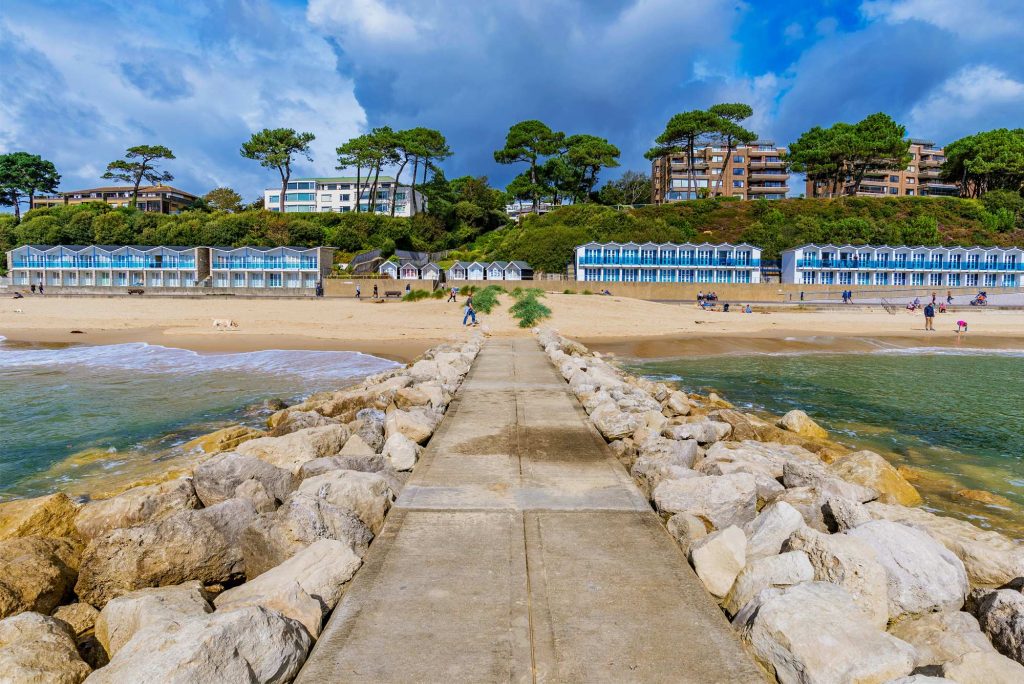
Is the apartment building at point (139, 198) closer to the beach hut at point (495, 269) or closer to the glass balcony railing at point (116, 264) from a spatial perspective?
the glass balcony railing at point (116, 264)

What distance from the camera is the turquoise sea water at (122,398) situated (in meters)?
8.72

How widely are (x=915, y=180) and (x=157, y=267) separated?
128662mm

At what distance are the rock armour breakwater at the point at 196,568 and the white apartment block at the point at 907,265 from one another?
71772 millimetres

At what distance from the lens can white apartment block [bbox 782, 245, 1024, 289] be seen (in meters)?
67.4

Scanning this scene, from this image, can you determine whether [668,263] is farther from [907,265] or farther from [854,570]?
[854,570]

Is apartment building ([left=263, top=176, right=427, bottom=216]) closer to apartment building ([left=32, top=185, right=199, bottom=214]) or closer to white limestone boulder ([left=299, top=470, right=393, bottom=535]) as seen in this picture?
apartment building ([left=32, top=185, right=199, bottom=214])

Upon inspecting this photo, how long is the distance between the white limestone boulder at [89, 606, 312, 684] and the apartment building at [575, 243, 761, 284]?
66.4m

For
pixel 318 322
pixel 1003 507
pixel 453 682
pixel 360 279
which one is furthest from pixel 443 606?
pixel 360 279

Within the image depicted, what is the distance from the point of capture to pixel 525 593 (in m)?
3.53

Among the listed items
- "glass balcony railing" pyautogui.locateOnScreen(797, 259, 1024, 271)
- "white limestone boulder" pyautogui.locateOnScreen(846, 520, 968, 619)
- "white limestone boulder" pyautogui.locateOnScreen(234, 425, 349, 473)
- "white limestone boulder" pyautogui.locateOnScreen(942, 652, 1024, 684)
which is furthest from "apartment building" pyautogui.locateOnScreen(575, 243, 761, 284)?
"white limestone boulder" pyautogui.locateOnScreen(942, 652, 1024, 684)

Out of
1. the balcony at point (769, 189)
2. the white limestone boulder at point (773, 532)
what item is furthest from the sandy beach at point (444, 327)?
the balcony at point (769, 189)

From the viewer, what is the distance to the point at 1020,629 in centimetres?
330

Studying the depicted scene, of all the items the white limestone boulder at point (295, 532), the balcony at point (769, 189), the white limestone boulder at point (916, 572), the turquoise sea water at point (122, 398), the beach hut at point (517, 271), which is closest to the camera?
the white limestone boulder at point (916, 572)

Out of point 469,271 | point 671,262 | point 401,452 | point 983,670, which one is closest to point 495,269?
point 469,271
